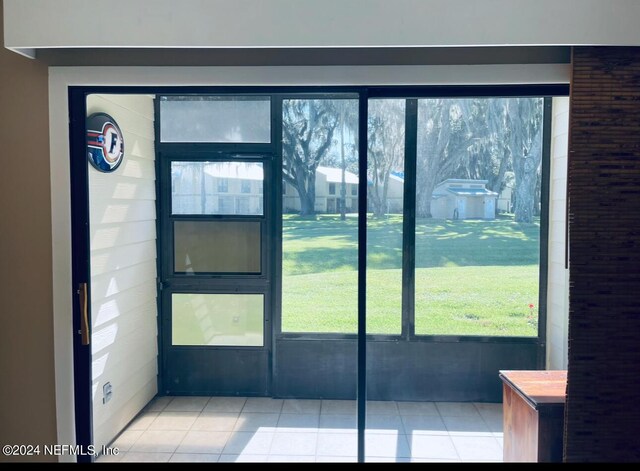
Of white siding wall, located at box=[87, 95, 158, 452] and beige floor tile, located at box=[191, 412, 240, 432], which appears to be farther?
beige floor tile, located at box=[191, 412, 240, 432]

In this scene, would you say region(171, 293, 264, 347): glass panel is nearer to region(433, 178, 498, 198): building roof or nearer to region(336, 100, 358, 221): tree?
region(336, 100, 358, 221): tree

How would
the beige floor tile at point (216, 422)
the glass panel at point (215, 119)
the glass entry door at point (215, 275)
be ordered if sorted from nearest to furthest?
the beige floor tile at point (216, 422) → the glass panel at point (215, 119) → the glass entry door at point (215, 275)

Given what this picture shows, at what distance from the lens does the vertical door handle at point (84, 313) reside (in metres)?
2.52

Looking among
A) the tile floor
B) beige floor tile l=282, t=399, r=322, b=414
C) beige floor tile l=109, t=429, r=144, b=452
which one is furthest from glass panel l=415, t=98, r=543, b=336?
beige floor tile l=109, t=429, r=144, b=452

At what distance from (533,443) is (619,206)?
1228 millimetres

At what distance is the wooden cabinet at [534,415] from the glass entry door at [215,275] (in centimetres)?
204

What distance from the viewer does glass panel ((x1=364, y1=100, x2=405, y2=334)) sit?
3.81 m

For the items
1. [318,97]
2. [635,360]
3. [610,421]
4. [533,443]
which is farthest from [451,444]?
[318,97]

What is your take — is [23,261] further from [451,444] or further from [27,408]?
[451,444]

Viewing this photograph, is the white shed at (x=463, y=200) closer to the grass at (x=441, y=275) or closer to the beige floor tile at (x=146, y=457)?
the grass at (x=441, y=275)

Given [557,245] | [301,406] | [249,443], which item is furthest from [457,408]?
[249,443]

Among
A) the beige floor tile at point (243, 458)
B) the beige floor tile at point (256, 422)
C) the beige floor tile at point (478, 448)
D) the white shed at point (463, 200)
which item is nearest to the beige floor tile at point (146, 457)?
the beige floor tile at point (243, 458)

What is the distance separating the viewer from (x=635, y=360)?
231cm

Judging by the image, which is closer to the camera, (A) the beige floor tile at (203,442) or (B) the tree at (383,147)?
(A) the beige floor tile at (203,442)
